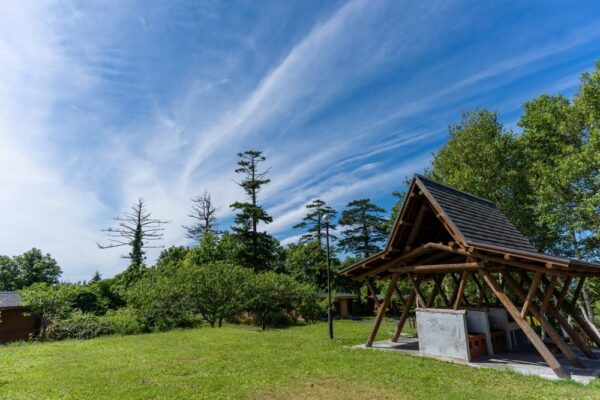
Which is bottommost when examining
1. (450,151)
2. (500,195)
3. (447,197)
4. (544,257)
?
(544,257)

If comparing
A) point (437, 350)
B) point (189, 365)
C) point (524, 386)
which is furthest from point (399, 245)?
point (189, 365)

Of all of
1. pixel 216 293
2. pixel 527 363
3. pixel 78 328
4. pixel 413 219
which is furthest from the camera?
pixel 216 293

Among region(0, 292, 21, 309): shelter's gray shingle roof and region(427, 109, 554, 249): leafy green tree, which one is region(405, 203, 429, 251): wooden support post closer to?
region(427, 109, 554, 249): leafy green tree

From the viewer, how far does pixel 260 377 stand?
7570 millimetres

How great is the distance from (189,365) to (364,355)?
511 cm

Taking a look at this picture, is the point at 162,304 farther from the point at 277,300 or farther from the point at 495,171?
the point at 495,171

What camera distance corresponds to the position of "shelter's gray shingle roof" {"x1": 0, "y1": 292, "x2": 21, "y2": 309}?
19.3m

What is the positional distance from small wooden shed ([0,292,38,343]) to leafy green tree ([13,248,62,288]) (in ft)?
95.5

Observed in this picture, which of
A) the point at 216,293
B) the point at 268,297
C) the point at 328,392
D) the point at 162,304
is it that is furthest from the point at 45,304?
the point at 328,392

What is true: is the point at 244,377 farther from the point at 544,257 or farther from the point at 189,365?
the point at 544,257

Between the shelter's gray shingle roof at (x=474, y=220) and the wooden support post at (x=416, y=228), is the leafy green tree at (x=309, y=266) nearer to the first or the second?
the shelter's gray shingle roof at (x=474, y=220)

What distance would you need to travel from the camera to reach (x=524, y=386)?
21.9ft

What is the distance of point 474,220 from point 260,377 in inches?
312

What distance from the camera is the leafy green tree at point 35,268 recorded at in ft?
145
